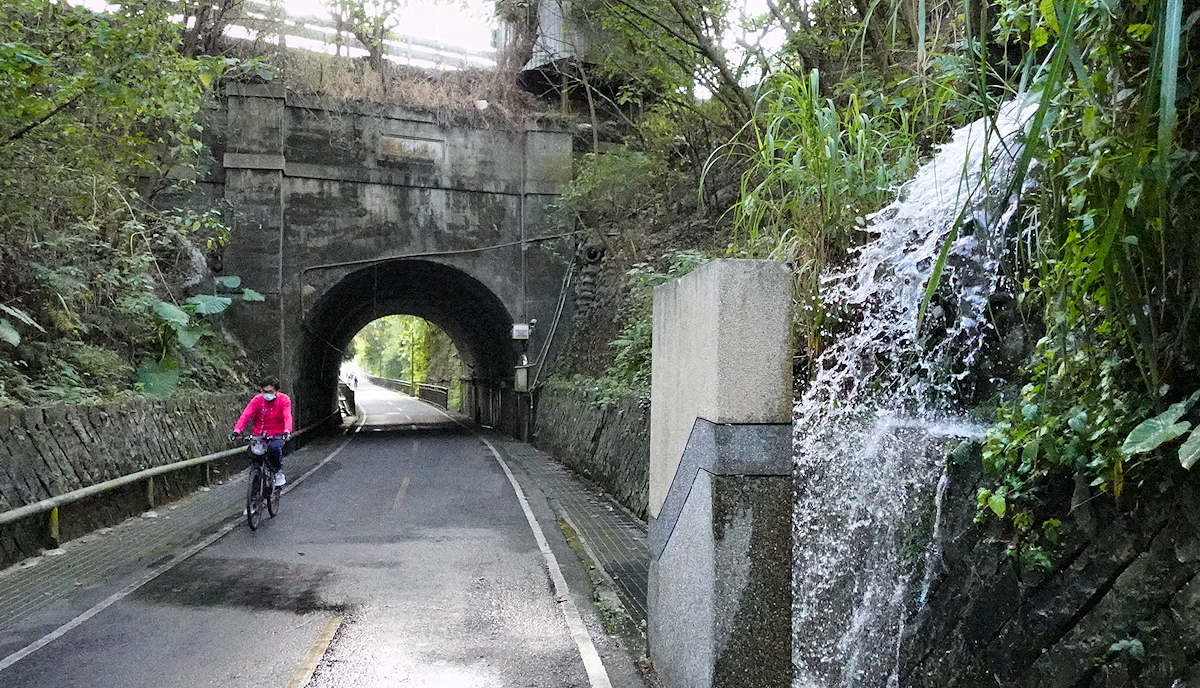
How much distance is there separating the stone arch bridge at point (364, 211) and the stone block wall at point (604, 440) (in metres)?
4.08

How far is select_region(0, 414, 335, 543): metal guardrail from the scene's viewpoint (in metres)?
7.07

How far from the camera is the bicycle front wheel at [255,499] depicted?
30.1ft

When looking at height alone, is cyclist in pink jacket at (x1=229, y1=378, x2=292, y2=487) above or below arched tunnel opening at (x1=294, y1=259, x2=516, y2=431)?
below

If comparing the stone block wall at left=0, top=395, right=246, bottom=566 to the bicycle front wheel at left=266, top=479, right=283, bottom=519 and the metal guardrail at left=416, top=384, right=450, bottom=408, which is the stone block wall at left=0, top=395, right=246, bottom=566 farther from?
the metal guardrail at left=416, top=384, right=450, bottom=408

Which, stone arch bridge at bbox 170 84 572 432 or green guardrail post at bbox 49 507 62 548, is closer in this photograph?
green guardrail post at bbox 49 507 62 548

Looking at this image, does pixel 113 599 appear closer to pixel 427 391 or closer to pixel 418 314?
pixel 418 314

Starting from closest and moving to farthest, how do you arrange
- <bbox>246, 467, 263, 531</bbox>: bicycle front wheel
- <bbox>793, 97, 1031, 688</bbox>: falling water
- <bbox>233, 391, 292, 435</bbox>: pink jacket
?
<bbox>793, 97, 1031, 688</bbox>: falling water < <bbox>246, 467, 263, 531</bbox>: bicycle front wheel < <bbox>233, 391, 292, 435</bbox>: pink jacket

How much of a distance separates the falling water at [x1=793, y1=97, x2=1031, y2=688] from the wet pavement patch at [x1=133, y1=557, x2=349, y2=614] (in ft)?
11.9

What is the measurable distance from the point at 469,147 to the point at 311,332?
613cm

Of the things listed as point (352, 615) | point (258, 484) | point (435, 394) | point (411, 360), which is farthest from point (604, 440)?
point (411, 360)

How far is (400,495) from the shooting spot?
12.0m

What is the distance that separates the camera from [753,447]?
3.75 m

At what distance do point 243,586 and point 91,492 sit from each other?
9.67 ft

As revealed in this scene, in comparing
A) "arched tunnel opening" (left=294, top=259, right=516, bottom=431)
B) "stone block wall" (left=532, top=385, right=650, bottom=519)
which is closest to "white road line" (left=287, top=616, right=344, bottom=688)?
"stone block wall" (left=532, top=385, right=650, bottom=519)
